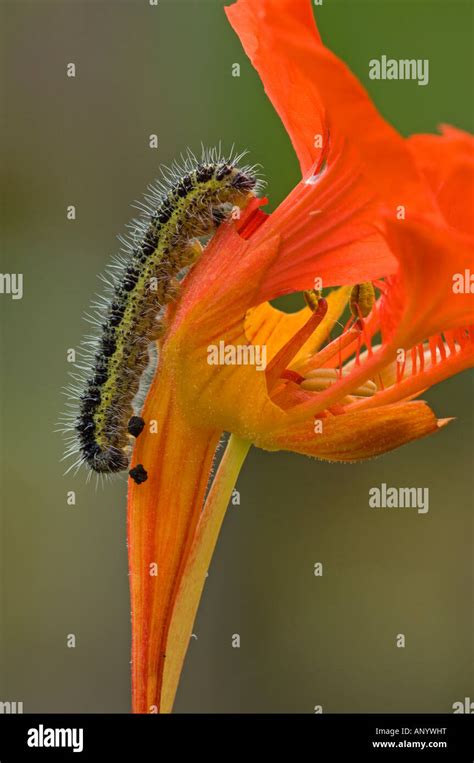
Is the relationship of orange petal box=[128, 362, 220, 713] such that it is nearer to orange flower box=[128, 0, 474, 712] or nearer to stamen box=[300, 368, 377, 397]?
orange flower box=[128, 0, 474, 712]

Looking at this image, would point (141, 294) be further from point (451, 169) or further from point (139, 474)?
point (451, 169)

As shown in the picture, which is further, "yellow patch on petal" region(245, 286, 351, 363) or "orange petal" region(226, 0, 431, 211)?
"yellow patch on petal" region(245, 286, 351, 363)

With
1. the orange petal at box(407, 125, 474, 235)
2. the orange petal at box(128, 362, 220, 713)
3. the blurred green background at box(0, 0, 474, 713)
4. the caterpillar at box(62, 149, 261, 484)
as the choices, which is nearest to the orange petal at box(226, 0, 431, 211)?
the orange petal at box(407, 125, 474, 235)

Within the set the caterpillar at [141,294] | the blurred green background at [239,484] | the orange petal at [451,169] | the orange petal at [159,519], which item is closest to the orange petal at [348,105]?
the orange petal at [451,169]

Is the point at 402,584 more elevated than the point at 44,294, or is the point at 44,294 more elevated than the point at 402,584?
the point at 44,294

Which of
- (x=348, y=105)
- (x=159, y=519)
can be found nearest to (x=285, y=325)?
(x=159, y=519)

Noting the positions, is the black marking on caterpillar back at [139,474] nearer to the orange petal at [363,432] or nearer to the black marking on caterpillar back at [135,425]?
the black marking on caterpillar back at [135,425]
